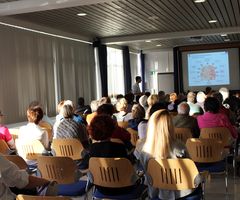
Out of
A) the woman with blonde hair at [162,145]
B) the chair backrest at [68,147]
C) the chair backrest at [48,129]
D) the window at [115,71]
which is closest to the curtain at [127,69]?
the window at [115,71]

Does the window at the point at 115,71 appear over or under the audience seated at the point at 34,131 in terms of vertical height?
over

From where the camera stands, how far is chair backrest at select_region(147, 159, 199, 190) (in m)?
3.10

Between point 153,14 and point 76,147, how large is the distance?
18.0 ft

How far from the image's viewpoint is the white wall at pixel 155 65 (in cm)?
1956

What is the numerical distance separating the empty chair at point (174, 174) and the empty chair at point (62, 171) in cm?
84

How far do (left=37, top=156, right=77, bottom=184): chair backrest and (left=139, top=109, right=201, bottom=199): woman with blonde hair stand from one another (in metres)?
0.80

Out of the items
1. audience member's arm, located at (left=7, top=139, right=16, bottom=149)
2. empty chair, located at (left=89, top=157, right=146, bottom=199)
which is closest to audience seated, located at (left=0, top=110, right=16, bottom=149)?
audience member's arm, located at (left=7, top=139, right=16, bottom=149)

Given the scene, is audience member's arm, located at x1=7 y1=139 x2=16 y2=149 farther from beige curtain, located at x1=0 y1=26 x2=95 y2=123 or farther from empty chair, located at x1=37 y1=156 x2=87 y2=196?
beige curtain, located at x1=0 y1=26 x2=95 y2=123

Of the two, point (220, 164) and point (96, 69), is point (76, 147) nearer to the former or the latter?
point (220, 164)

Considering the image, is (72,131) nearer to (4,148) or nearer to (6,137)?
(4,148)

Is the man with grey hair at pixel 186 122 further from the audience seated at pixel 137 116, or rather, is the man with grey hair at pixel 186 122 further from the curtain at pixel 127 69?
the curtain at pixel 127 69

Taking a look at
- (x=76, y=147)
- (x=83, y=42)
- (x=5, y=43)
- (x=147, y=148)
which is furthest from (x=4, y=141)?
(x=83, y=42)

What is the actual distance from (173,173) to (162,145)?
10.2 inches

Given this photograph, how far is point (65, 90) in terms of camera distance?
11398mm
